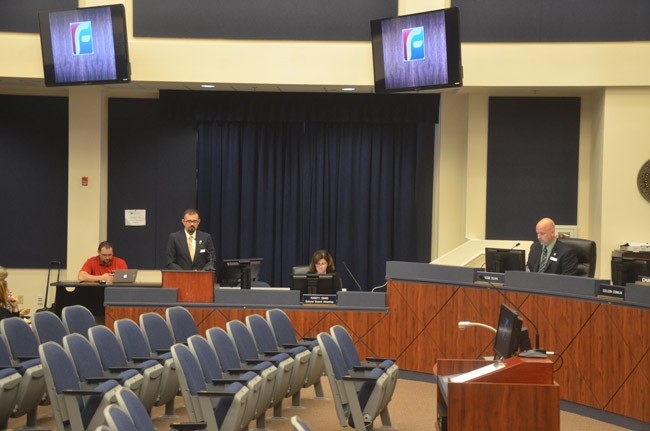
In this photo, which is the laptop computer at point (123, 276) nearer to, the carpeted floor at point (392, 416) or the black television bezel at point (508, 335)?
the carpeted floor at point (392, 416)

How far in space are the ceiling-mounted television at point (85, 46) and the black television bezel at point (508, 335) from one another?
6490 mm

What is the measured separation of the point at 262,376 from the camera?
7.21 metres

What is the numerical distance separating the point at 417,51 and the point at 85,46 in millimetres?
3944

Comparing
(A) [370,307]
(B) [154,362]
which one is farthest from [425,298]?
(B) [154,362]

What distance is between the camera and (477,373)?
6.10 meters

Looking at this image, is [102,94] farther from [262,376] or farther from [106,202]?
[262,376]

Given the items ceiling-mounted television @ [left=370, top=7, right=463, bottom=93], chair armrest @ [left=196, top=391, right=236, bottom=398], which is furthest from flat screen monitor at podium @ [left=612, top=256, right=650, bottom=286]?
chair armrest @ [left=196, top=391, right=236, bottom=398]

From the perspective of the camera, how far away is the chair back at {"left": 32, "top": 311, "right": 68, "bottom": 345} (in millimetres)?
8016

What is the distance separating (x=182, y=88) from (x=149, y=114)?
36.6 inches

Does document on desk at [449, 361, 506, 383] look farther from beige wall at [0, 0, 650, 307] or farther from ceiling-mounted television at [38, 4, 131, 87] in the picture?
ceiling-mounted television at [38, 4, 131, 87]

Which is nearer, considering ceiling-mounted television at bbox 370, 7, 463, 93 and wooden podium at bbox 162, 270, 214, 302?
wooden podium at bbox 162, 270, 214, 302

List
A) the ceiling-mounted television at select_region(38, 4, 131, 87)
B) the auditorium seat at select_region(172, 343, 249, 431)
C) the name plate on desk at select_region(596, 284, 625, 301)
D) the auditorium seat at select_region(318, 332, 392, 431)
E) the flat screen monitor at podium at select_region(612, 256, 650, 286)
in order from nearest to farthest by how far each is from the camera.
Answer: the auditorium seat at select_region(172, 343, 249, 431) → the auditorium seat at select_region(318, 332, 392, 431) → the name plate on desk at select_region(596, 284, 625, 301) → the flat screen monitor at podium at select_region(612, 256, 650, 286) → the ceiling-mounted television at select_region(38, 4, 131, 87)

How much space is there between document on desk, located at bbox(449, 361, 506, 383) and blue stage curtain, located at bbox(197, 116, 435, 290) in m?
7.46

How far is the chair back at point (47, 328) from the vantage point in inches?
316
